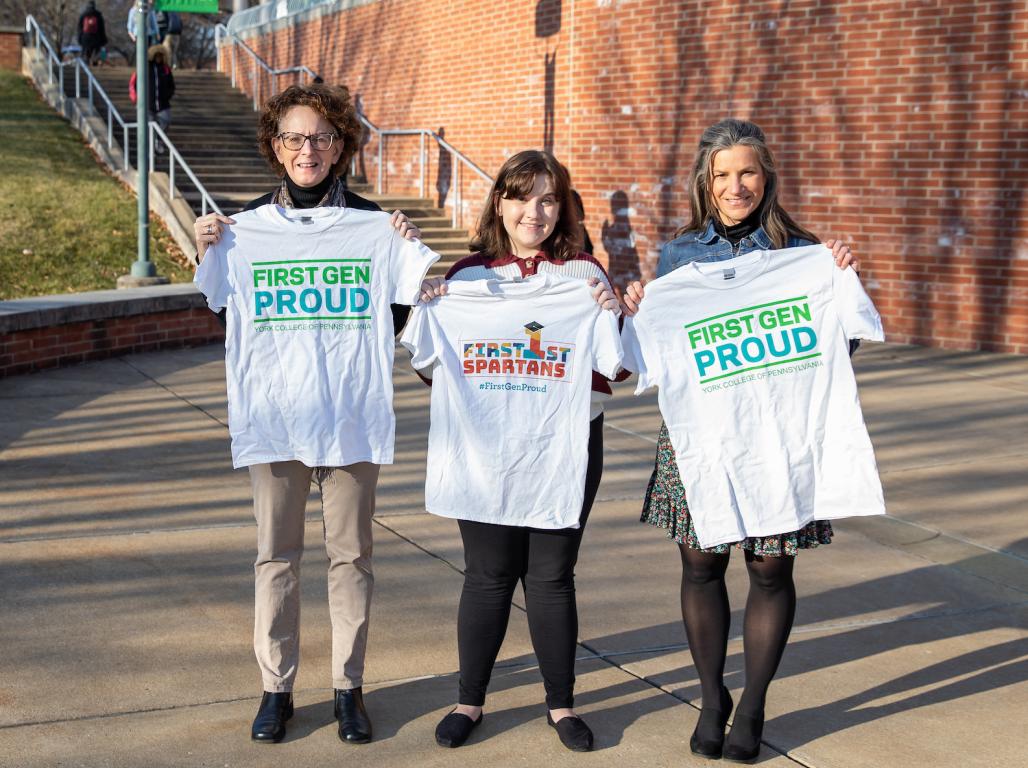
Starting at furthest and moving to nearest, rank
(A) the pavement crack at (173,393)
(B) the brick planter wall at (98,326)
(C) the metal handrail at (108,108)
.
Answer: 1. (C) the metal handrail at (108,108)
2. (B) the brick planter wall at (98,326)
3. (A) the pavement crack at (173,393)

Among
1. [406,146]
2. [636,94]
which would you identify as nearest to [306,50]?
[406,146]

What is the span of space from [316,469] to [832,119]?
29.7ft

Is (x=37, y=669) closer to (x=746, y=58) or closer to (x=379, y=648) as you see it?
(x=379, y=648)

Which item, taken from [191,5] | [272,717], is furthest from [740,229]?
[191,5]

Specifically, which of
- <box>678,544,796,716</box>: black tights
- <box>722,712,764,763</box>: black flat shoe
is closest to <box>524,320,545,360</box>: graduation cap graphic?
<box>678,544,796,716</box>: black tights

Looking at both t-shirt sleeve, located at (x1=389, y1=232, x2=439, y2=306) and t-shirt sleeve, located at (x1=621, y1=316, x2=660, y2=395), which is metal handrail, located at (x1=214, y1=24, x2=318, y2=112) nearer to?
t-shirt sleeve, located at (x1=389, y1=232, x2=439, y2=306)

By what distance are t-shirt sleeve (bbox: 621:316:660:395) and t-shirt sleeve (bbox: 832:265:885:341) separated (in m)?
0.55

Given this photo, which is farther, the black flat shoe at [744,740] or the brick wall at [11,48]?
the brick wall at [11,48]

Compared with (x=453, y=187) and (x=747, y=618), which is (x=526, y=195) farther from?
(x=453, y=187)

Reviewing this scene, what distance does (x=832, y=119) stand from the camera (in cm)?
1150

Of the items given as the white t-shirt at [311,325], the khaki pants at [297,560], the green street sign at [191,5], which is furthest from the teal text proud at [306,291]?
the green street sign at [191,5]

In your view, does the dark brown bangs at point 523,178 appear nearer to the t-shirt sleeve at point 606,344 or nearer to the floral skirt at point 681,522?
the t-shirt sleeve at point 606,344

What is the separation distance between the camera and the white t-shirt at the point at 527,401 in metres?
3.50

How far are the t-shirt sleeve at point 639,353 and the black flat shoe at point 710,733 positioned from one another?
94cm
